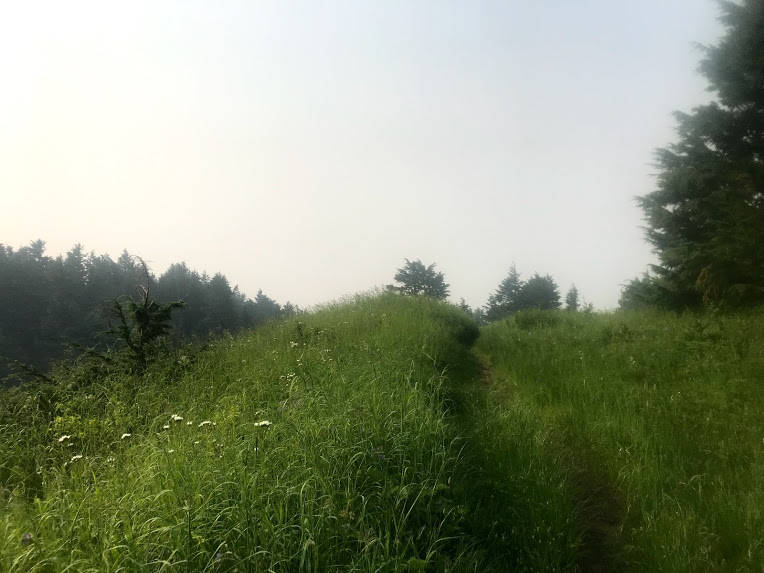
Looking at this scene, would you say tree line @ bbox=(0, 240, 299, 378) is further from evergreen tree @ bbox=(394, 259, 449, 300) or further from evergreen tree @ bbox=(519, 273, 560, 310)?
evergreen tree @ bbox=(519, 273, 560, 310)

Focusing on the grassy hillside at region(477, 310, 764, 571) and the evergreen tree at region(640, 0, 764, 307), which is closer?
the grassy hillside at region(477, 310, 764, 571)

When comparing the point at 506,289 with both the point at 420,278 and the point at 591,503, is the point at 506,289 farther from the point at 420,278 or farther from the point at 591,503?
the point at 591,503

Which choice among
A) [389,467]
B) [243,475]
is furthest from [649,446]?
[243,475]

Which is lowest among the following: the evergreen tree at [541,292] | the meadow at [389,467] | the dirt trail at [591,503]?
the dirt trail at [591,503]

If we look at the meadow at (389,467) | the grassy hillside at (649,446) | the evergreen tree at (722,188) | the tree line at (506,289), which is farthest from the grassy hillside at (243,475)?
the tree line at (506,289)

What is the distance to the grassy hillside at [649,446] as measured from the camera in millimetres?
2912

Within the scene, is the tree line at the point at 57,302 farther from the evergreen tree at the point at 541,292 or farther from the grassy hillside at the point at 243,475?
the grassy hillside at the point at 243,475

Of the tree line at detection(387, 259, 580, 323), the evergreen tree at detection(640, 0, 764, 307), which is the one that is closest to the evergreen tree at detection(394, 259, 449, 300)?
the tree line at detection(387, 259, 580, 323)

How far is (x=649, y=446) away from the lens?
4.10 meters

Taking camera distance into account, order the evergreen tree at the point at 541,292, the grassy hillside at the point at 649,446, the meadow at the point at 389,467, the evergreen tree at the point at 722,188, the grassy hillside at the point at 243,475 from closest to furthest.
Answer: the grassy hillside at the point at 243,475 < the meadow at the point at 389,467 < the grassy hillside at the point at 649,446 < the evergreen tree at the point at 722,188 < the evergreen tree at the point at 541,292

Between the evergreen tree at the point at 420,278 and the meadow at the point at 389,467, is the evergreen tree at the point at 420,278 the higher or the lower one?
the higher one

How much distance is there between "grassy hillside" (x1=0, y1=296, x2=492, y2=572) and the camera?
2.26 m

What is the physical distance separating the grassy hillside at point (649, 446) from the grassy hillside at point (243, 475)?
3.17 ft

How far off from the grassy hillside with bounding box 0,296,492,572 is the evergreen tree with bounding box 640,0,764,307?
25.8ft
